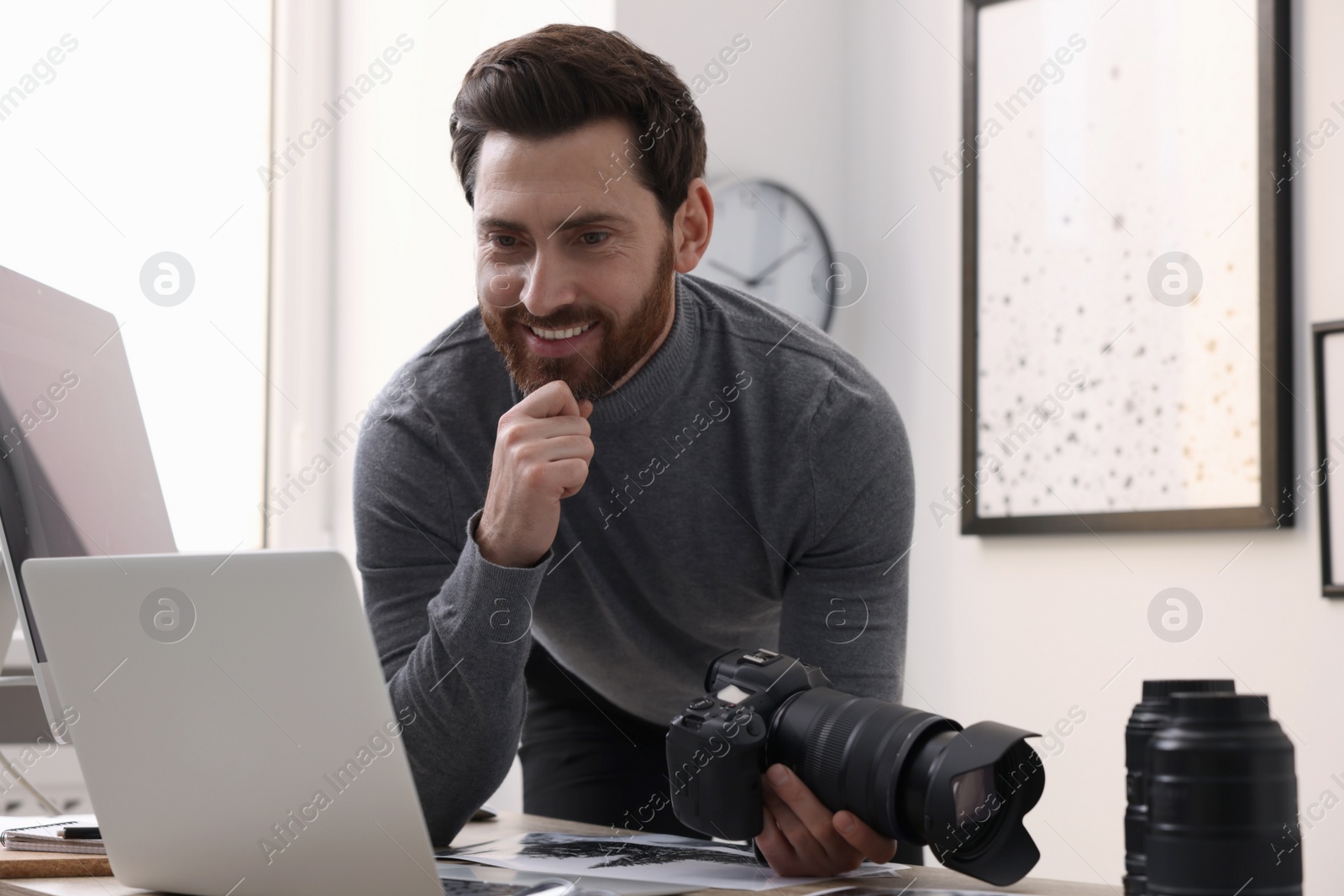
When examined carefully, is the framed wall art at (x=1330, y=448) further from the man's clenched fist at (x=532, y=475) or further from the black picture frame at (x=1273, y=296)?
the man's clenched fist at (x=532, y=475)

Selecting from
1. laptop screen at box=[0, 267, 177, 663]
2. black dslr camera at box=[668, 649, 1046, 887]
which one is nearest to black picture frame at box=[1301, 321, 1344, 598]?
black dslr camera at box=[668, 649, 1046, 887]

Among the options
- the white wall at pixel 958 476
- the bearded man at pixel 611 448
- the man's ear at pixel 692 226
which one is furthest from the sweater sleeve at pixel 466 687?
the white wall at pixel 958 476

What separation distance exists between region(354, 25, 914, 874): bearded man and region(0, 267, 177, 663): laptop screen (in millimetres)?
187

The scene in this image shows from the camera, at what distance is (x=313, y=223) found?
8.00 feet

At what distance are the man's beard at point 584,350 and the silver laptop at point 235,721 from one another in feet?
1.57

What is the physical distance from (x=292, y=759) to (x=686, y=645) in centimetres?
67

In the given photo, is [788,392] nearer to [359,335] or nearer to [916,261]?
[916,261]

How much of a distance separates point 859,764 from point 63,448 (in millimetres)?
596

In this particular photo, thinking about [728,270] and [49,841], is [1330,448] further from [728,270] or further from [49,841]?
[49,841]

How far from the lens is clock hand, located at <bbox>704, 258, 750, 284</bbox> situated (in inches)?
86.7

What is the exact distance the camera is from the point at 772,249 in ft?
7.43

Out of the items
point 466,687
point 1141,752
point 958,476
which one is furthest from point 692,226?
point 958,476

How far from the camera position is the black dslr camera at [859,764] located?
65 cm

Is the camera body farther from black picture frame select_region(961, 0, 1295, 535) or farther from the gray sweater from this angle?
black picture frame select_region(961, 0, 1295, 535)
